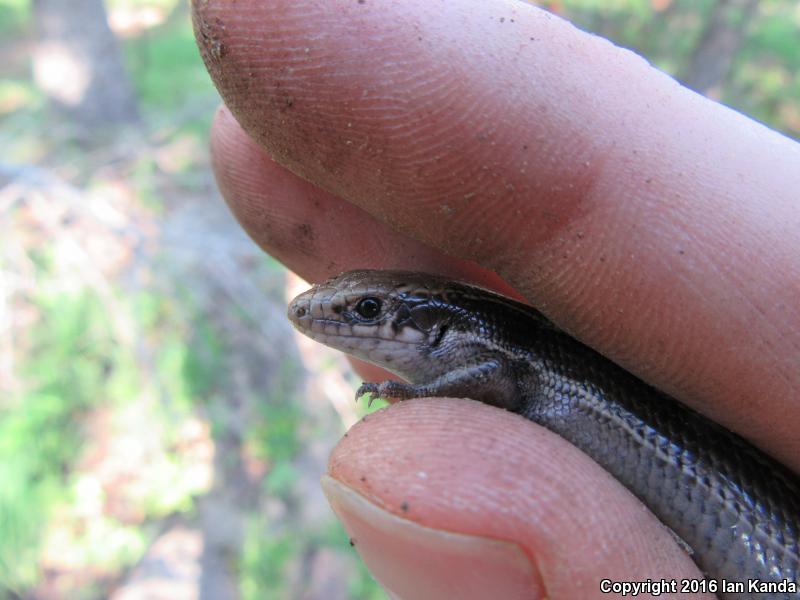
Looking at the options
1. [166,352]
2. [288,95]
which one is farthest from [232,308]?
[288,95]

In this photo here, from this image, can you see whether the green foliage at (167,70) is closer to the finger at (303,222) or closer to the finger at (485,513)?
the finger at (303,222)

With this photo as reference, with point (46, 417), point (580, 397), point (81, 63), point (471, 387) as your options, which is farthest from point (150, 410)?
point (81, 63)

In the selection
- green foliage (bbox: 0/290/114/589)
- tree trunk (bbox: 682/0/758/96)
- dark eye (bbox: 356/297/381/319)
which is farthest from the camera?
tree trunk (bbox: 682/0/758/96)

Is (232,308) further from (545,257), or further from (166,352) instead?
(545,257)

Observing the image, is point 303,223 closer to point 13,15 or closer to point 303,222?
point 303,222

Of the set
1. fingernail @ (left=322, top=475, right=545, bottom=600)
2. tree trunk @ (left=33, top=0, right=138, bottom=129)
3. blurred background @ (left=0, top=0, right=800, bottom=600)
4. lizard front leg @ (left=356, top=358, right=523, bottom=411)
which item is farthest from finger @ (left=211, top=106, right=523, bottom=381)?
tree trunk @ (left=33, top=0, right=138, bottom=129)

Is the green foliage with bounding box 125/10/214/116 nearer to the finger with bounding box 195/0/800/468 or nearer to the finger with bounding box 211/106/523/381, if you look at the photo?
the finger with bounding box 211/106/523/381

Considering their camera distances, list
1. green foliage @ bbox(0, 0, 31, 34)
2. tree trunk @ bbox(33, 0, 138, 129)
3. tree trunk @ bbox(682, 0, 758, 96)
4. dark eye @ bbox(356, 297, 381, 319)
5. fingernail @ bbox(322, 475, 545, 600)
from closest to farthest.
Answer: fingernail @ bbox(322, 475, 545, 600)
dark eye @ bbox(356, 297, 381, 319)
tree trunk @ bbox(33, 0, 138, 129)
tree trunk @ bbox(682, 0, 758, 96)
green foliage @ bbox(0, 0, 31, 34)
